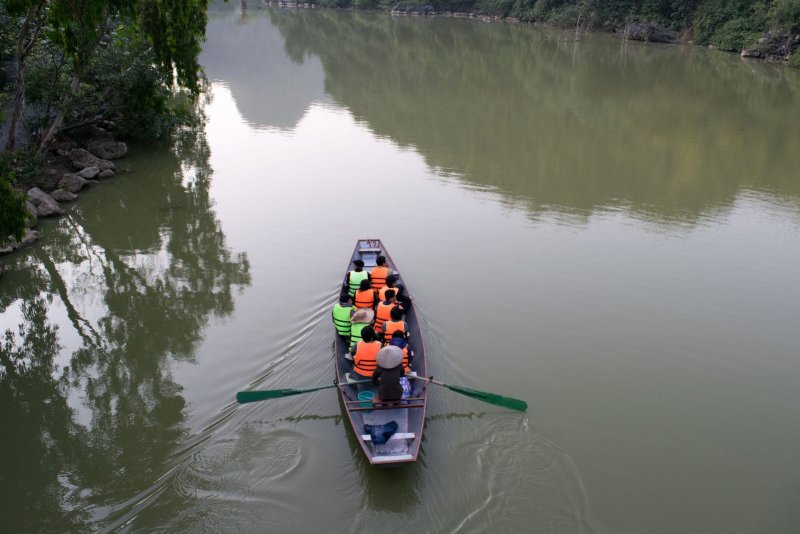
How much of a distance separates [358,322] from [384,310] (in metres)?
0.33

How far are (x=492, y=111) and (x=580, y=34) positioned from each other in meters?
27.4

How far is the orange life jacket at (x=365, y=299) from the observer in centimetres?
741

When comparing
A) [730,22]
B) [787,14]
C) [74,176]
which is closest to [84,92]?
[74,176]

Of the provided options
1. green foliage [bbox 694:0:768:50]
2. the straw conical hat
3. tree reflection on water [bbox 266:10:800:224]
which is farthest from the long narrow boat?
green foliage [bbox 694:0:768:50]

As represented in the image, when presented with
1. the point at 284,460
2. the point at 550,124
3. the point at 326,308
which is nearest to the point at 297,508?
the point at 284,460

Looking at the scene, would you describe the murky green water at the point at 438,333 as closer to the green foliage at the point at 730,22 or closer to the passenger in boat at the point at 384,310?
the passenger in boat at the point at 384,310

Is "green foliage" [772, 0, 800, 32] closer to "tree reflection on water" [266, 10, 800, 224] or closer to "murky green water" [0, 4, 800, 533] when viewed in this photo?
"tree reflection on water" [266, 10, 800, 224]

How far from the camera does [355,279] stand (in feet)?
26.5

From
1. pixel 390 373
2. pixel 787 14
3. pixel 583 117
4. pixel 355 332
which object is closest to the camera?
pixel 390 373

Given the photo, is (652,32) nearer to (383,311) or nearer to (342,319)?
(383,311)

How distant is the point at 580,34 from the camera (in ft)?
145

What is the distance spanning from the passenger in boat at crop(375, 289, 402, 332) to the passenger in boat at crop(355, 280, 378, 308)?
0.25 meters

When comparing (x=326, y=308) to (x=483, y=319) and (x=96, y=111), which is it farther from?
(x=96, y=111)

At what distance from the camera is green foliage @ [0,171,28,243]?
7.24 meters
